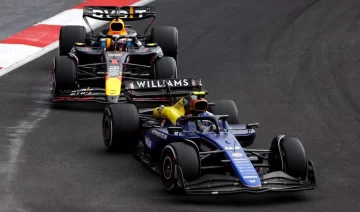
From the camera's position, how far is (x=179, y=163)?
1222cm

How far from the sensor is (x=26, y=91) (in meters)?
18.5

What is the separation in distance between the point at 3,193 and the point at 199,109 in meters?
2.72

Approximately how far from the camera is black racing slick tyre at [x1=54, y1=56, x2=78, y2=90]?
57.0ft

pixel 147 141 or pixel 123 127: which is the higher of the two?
pixel 123 127

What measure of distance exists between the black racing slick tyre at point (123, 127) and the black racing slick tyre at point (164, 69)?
3.62 m

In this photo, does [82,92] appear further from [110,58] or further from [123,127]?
[123,127]

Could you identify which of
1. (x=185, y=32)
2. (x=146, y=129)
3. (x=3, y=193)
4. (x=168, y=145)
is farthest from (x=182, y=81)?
(x=185, y=32)

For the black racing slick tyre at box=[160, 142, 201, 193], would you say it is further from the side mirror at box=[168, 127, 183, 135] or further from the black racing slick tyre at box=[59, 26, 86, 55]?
the black racing slick tyre at box=[59, 26, 86, 55]

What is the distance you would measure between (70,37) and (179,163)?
8118 mm

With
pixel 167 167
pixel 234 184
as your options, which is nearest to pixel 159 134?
pixel 167 167

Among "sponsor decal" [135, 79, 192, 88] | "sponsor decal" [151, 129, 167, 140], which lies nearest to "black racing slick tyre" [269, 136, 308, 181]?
"sponsor decal" [151, 129, 167, 140]

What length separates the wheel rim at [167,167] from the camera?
12.5m

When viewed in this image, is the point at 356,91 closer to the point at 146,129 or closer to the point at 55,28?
the point at 146,129

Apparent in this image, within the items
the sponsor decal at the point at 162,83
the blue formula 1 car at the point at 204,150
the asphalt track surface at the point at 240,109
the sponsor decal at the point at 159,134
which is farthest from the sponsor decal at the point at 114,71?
the sponsor decal at the point at 159,134
